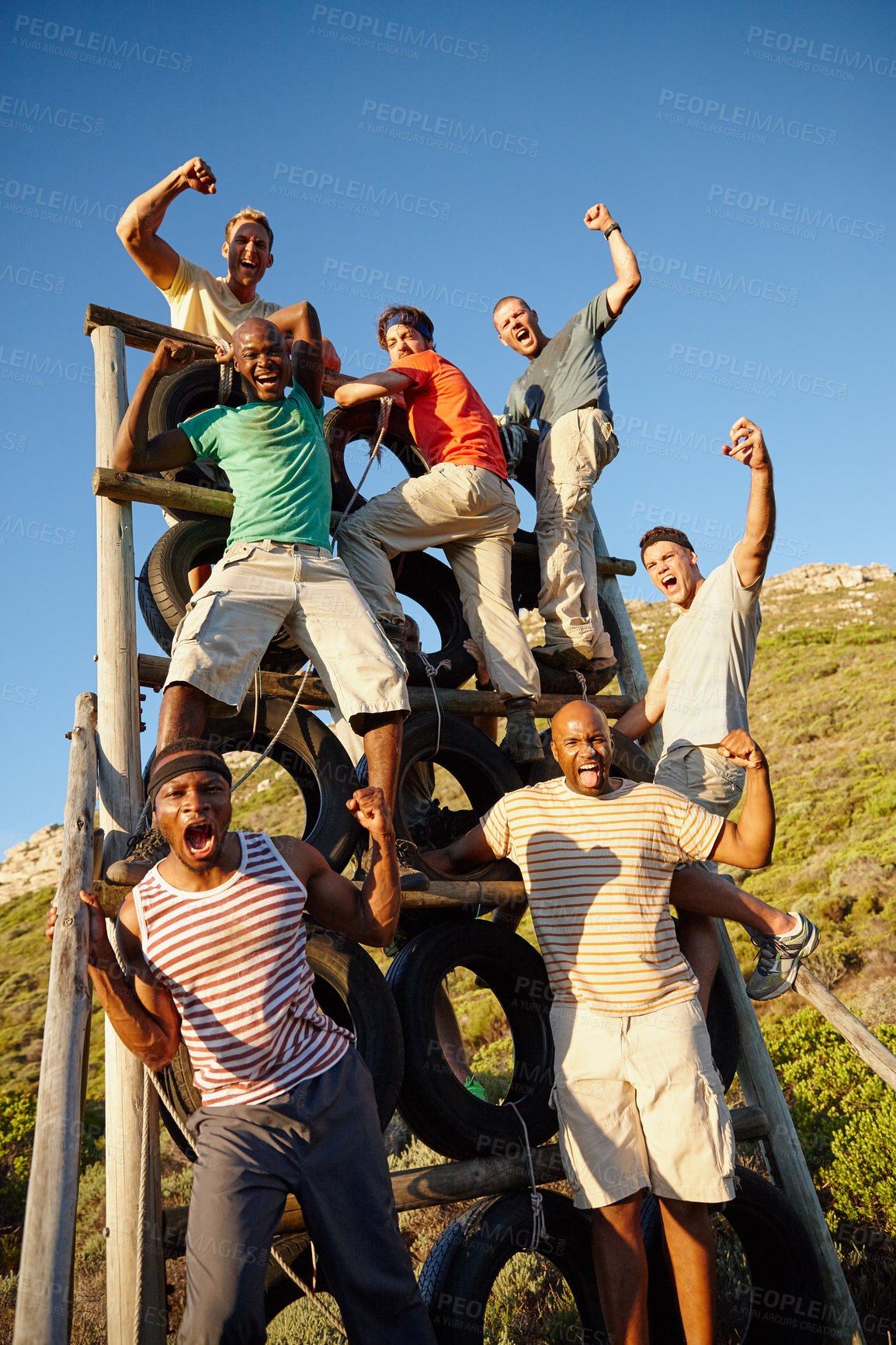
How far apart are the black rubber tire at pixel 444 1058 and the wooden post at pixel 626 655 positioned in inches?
68.2

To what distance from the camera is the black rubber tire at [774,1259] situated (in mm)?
4199

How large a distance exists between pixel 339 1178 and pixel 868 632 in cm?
2770

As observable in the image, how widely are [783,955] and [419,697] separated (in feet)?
7.07

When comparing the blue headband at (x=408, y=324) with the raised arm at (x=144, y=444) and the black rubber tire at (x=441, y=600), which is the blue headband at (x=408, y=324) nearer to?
the black rubber tire at (x=441, y=600)

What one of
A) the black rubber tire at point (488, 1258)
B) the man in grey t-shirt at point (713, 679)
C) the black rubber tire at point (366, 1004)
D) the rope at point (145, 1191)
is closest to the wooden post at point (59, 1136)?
the rope at point (145, 1191)

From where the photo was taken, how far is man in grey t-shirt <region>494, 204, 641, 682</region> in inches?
220

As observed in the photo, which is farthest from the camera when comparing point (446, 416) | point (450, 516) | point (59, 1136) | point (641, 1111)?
point (446, 416)

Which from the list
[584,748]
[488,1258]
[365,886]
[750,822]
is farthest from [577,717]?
[488,1258]

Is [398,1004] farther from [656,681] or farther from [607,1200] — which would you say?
[656,681]

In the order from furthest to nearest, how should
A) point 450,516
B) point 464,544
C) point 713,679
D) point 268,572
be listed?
1. point 464,544
2. point 450,516
3. point 713,679
4. point 268,572

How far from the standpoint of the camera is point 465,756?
4.92 meters

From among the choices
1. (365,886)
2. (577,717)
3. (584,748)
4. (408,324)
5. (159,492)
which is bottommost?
(365,886)

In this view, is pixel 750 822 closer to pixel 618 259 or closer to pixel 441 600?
pixel 441 600

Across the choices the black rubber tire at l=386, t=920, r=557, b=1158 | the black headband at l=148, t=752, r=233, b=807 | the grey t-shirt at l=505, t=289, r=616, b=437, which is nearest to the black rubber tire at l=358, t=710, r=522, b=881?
the black rubber tire at l=386, t=920, r=557, b=1158
